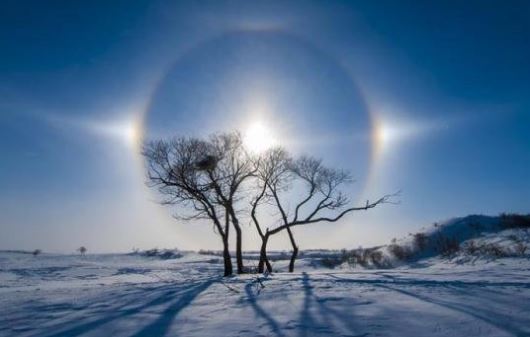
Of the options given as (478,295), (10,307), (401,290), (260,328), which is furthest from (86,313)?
(478,295)

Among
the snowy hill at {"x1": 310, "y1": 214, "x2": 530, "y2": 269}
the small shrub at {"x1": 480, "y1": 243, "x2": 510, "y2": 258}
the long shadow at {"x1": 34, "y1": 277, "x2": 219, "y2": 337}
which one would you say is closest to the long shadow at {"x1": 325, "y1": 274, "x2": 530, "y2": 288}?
the long shadow at {"x1": 34, "y1": 277, "x2": 219, "y2": 337}

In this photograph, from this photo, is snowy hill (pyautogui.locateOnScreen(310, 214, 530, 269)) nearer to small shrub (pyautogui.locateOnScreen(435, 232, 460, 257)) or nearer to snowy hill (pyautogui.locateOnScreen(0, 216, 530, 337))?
small shrub (pyautogui.locateOnScreen(435, 232, 460, 257))

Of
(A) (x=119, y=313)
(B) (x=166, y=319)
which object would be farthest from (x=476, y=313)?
(A) (x=119, y=313)

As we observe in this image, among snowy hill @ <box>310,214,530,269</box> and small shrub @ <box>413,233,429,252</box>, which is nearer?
snowy hill @ <box>310,214,530,269</box>

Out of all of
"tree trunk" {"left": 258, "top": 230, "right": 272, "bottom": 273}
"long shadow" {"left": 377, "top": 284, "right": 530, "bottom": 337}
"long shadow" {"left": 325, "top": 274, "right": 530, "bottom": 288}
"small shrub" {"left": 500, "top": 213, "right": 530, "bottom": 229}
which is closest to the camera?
"long shadow" {"left": 377, "top": 284, "right": 530, "bottom": 337}

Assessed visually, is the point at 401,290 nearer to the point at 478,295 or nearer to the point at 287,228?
the point at 478,295

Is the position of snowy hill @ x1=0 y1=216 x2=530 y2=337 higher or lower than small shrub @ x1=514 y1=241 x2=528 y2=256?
lower

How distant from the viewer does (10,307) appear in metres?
9.19

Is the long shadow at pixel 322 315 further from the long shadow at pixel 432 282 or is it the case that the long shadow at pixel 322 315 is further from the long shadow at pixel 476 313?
the long shadow at pixel 432 282

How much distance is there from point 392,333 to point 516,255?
642 inches

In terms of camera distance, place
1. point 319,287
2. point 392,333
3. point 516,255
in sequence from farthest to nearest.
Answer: point 516,255, point 319,287, point 392,333

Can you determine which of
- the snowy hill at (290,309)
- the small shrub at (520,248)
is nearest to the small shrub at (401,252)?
the small shrub at (520,248)

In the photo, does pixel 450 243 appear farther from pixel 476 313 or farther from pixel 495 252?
pixel 476 313

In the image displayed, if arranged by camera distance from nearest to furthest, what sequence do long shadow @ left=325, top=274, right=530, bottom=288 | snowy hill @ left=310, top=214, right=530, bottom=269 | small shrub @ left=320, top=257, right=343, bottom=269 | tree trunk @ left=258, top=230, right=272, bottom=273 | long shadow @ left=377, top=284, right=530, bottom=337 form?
long shadow @ left=377, top=284, right=530, bottom=337, long shadow @ left=325, top=274, right=530, bottom=288, snowy hill @ left=310, top=214, right=530, bottom=269, tree trunk @ left=258, top=230, right=272, bottom=273, small shrub @ left=320, top=257, right=343, bottom=269
